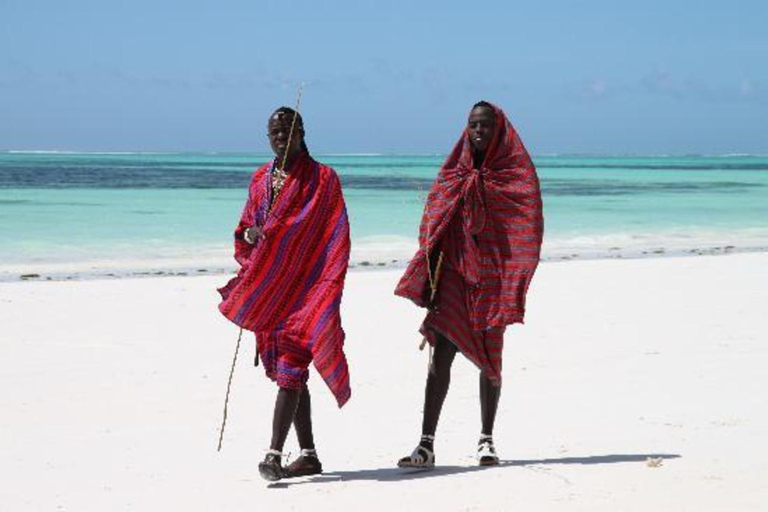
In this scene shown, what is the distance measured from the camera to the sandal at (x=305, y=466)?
505 centimetres

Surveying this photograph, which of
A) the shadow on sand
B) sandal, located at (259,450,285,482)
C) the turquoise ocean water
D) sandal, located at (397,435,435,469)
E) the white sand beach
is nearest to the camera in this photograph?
the white sand beach

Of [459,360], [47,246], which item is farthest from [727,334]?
[47,246]

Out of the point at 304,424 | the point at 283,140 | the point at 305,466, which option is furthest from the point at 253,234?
the point at 305,466

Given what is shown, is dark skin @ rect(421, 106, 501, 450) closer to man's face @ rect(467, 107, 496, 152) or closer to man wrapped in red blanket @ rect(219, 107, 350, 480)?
man's face @ rect(467, 107, 496, 152)

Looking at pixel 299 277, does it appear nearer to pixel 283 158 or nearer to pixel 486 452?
pixel 283 158

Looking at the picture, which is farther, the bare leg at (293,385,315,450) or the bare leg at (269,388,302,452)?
the bare leg at (293,385,315,450)

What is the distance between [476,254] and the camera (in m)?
5.23

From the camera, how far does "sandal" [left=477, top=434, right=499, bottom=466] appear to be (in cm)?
520

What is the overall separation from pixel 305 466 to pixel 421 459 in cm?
45

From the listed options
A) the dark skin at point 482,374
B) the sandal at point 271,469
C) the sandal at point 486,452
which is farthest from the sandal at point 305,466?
the sandal at point 486,452

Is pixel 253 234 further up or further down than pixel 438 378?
further up

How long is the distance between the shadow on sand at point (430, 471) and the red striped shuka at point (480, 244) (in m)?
0.42

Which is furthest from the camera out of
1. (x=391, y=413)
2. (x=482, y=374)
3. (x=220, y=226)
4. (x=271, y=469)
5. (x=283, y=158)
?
(x=220, y=226)

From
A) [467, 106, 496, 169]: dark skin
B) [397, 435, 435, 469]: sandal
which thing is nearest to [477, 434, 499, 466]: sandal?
[397, 435, 435, 469]: sandal
